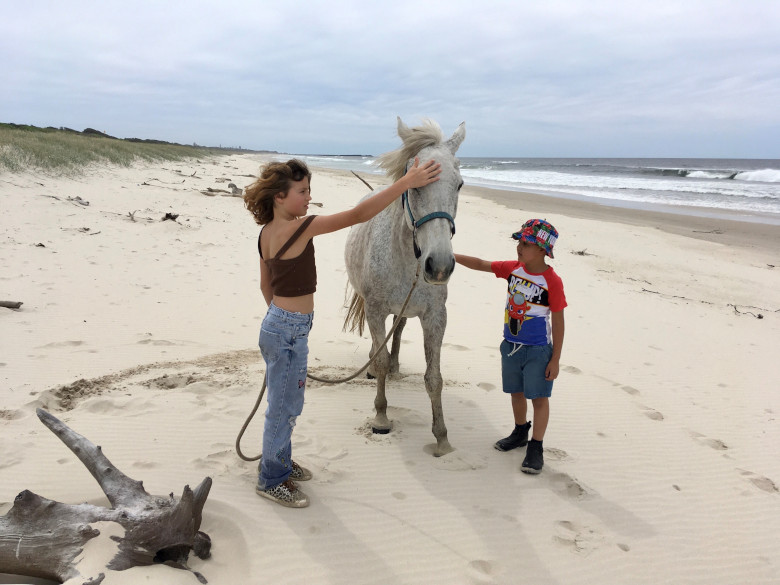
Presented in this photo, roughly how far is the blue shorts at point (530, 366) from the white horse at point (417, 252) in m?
0.50

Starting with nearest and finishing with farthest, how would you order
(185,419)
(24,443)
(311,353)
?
(24,443)
(185,419)
(311,353)

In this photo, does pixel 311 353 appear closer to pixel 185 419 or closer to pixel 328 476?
pixel 185 419

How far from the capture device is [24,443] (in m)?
2.92

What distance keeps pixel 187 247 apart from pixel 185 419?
19.2 feet

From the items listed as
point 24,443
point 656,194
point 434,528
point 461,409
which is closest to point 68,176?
point 24,443

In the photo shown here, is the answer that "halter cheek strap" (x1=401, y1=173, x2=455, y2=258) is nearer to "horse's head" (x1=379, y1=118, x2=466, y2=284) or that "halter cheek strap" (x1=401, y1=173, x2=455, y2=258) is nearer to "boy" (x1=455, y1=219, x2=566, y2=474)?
"horse's head" (x1=379, y1=118, x2=466, y2=284)

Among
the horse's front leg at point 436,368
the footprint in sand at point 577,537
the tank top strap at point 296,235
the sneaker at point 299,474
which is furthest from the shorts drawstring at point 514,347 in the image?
the tank top strap at point 296,235

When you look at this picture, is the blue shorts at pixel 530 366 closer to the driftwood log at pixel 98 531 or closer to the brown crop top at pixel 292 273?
the brown crop top at pixel 292 273

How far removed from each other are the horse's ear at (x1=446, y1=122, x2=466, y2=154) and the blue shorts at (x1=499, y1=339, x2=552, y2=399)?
4.50 ft

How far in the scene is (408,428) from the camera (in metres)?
→ 3.72

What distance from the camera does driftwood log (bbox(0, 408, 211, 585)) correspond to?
191 centimetres

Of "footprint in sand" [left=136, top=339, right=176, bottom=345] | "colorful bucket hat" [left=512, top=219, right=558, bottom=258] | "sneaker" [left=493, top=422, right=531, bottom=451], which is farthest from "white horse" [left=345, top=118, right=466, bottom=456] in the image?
"footprint in sand" [left=136, top=339, right=176, bottom=345]

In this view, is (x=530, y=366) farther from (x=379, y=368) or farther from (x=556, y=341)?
(x=379, y=368)

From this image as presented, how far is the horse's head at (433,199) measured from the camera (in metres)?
2.44
